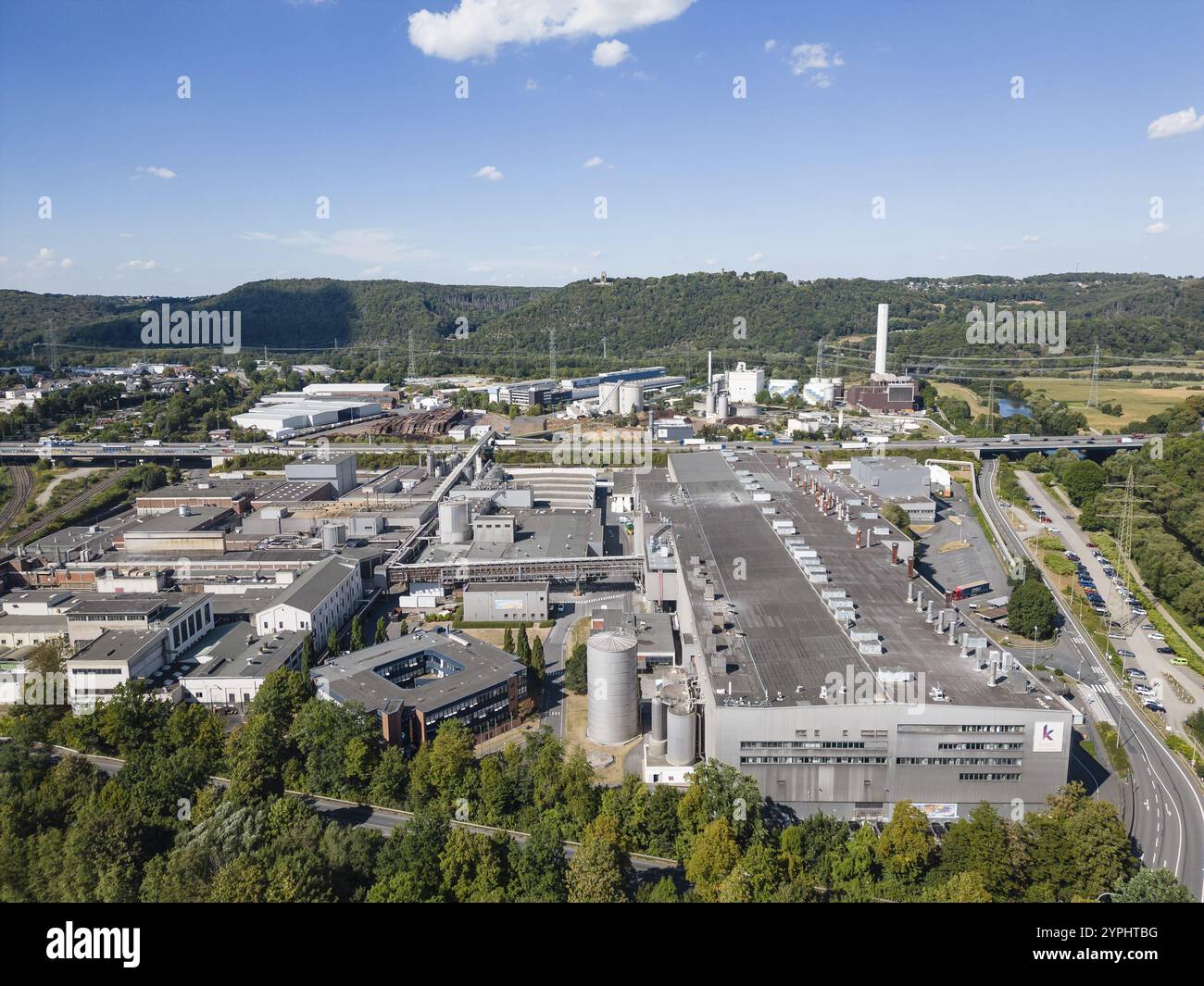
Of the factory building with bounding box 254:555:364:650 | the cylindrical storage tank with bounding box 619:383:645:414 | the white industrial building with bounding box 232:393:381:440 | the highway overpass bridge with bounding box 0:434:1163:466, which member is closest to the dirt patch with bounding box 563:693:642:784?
the factory building with bounding box 254:555:364:650

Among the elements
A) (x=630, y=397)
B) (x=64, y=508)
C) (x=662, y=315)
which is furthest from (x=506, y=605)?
(x=662, y=315)

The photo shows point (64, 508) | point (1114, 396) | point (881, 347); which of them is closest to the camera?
point (64, 508)

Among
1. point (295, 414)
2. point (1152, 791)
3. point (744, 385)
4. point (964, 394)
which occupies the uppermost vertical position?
point (744, 385)

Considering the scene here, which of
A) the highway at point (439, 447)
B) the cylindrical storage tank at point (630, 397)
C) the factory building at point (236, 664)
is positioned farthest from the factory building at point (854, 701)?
the cylindrical storage tank at point (630, 397)

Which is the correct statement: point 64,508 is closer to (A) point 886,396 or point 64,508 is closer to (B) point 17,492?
(B) point 17,492

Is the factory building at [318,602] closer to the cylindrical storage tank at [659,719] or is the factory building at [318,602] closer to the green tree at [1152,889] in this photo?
the cylindrical storage tank at [659,719]
